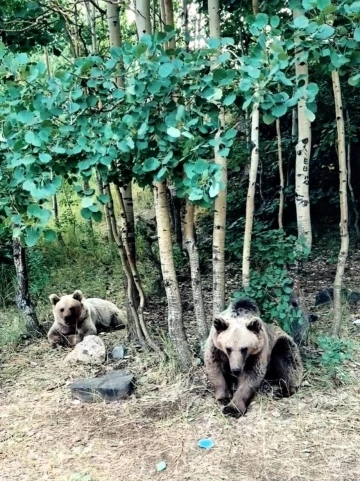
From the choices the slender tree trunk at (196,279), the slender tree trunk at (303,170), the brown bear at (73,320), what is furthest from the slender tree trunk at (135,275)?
the slender tree trunk at (303,170)

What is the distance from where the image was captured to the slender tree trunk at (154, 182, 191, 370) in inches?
174

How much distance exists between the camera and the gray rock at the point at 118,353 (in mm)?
4941

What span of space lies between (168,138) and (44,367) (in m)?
2.86

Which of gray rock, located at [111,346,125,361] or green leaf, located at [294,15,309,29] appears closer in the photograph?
green leaf, located at [294,15,309,29]

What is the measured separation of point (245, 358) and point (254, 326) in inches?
10.1

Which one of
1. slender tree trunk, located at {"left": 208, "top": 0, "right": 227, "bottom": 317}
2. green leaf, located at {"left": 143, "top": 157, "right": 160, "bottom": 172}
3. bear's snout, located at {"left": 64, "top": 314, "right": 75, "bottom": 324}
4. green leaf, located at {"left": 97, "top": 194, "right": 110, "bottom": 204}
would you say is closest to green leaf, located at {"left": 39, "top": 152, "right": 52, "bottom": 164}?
green leaf, located at {"left": 97, "top": 194, "right": 110, "bottom": 204}

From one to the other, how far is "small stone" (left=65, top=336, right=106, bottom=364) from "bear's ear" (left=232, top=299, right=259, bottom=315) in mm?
1506

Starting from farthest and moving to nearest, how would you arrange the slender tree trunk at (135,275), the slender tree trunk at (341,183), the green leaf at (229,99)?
the slender tree trunk at (135,275)
the slender tree trunk at (341,183)
the green leaf at (229,99)

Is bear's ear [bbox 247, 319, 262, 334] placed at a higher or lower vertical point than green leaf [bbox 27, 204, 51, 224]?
lower

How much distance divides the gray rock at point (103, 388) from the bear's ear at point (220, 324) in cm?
89

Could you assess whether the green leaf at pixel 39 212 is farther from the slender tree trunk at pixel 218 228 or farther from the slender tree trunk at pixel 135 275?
the slender tree trunk at pixel 135 275

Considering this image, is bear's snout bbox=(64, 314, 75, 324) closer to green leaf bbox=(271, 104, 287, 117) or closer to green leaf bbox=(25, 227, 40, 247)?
green leaf bbox=(25, 227, 40, 247)

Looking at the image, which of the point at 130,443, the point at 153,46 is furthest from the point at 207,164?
the point at 130,443

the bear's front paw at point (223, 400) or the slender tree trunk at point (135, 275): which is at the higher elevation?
the slender tree trunk at point (135, 275)
